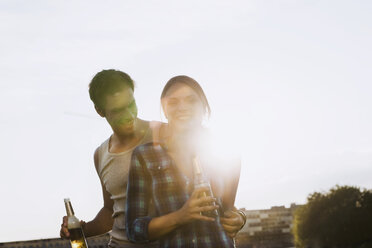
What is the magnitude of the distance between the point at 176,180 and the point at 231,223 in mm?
370

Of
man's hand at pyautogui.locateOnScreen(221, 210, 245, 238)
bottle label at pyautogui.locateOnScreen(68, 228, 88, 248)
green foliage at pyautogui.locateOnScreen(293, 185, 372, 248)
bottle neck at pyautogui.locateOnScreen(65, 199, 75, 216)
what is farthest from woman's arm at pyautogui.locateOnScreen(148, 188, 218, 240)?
green foliage at pyautogui.locateOnScreen(293, 185, 372, 248)

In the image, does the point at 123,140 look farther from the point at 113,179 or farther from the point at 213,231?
the point at 213,231

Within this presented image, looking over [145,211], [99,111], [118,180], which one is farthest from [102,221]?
[145,211]

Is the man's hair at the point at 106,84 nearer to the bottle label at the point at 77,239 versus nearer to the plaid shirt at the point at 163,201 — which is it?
the bottle label at the point at 77,239

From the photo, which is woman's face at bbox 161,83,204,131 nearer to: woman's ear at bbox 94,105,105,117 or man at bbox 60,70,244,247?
man at bbox 60,70,244,247

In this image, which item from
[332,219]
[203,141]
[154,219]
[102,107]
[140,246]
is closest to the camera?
[154,219]

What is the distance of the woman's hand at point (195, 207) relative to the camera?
288 cm

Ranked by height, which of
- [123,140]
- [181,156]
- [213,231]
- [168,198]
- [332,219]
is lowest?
[213,231]

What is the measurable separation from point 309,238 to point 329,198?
6.16m

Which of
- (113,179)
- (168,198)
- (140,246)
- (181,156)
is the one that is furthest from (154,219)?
(113,179)

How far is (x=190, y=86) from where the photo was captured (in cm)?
322

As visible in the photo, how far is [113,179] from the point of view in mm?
4711

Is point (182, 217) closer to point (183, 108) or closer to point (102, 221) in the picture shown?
point (183, 108)

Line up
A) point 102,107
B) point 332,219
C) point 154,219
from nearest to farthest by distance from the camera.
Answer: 1. point 154,219
2. point 102,107
3. point 332,219
